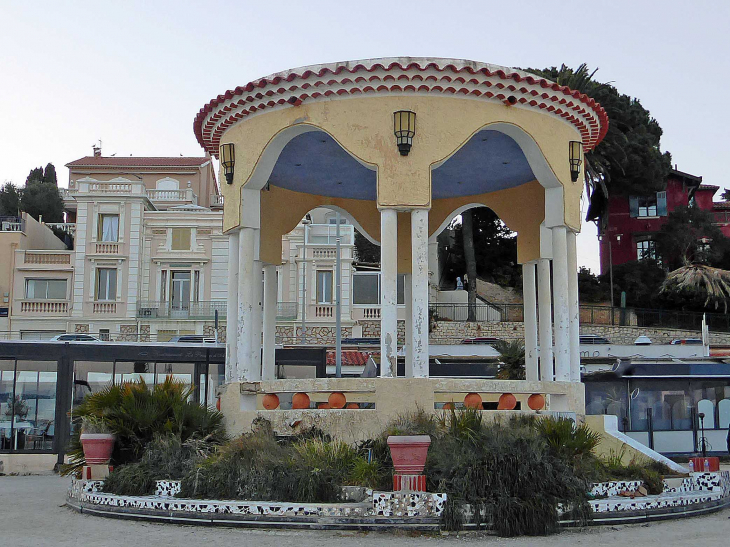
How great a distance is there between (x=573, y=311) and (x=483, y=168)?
3.79 metres

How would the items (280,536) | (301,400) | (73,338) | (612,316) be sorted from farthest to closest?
(612,316)
(73,338)
(301,400)
(280,536)

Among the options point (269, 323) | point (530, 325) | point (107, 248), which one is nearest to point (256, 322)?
point (269, 323)

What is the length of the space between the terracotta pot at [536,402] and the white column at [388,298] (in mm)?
2569

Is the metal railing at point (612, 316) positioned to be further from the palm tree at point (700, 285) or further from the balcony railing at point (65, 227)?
the balcony railing at point (65, 227)

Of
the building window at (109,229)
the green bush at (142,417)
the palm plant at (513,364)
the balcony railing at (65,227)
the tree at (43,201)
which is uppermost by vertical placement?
the tree at (43,201)

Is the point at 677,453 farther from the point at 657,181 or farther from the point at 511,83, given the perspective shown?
the point at 657,181

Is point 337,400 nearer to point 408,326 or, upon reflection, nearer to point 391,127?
point 391,127

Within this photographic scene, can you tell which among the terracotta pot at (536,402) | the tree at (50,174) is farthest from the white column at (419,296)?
the tree at (50,174)

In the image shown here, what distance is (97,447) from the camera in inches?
545

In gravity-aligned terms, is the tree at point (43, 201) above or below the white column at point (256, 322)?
above

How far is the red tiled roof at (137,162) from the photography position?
7438cm

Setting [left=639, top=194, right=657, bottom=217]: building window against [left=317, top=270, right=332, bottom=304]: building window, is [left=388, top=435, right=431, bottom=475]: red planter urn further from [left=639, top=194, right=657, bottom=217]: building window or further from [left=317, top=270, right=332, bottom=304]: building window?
[left=639, top=194, right=657, bottom=217]: building window

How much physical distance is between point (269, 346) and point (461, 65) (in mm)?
7656

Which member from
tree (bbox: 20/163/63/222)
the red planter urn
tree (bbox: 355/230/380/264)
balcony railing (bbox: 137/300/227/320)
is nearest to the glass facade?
the red planter urn
